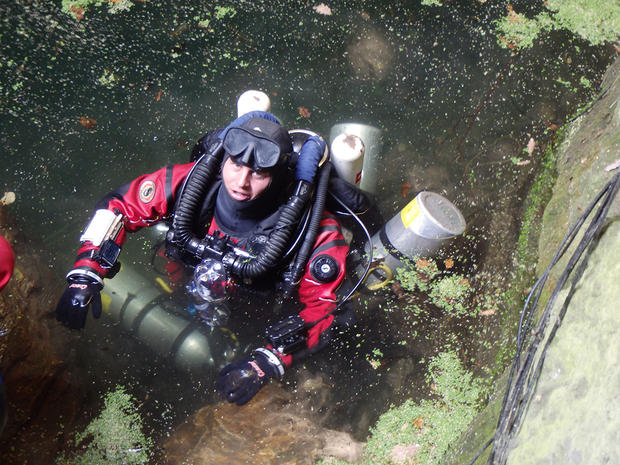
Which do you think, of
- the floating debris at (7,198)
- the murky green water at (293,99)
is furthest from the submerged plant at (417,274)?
the floating debris at (7,198)

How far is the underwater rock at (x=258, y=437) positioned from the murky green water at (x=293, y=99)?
10.1 inches

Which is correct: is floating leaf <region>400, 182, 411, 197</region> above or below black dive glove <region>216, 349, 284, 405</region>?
above

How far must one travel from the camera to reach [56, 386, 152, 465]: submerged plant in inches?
106

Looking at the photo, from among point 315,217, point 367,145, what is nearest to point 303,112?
point 367,145

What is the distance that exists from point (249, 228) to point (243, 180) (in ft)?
1.59

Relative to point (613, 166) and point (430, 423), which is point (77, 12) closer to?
point (430, 423)

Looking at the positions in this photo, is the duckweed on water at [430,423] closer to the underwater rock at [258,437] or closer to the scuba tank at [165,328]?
the underwater rock at [258,437]

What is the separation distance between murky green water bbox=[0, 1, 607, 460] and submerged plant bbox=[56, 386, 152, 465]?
0.95ft

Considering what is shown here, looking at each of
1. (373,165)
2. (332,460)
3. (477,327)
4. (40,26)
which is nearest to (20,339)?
(332,460)

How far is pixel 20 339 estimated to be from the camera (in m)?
2.76

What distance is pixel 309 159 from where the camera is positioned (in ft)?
8.31

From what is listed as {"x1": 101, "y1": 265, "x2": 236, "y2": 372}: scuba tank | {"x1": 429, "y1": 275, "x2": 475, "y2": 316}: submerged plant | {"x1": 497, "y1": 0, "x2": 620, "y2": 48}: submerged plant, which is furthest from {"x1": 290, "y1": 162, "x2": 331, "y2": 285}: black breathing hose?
{"x1": 497, "y1": 0, "x2": 620, "y2": 48}: submerged plant

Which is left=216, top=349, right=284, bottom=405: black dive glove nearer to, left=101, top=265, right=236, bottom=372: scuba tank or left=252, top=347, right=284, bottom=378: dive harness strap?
left=252, top=347, right=284, bottom=378: dive harness strap

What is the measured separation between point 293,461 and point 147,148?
8.66ft
